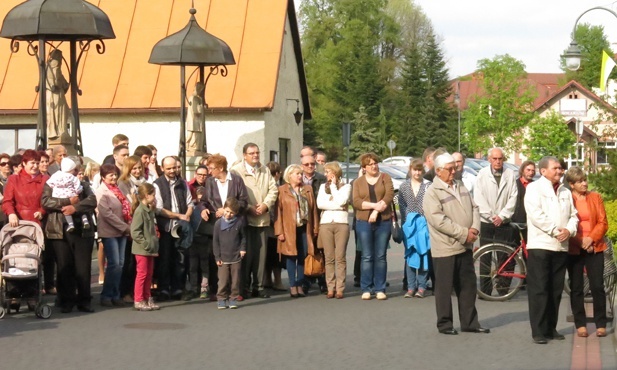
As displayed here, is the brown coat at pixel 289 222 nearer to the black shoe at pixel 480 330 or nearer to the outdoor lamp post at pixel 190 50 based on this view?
the black shoe at pixel 480 330

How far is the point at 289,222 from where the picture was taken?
53.7 feet

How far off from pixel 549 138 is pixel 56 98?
4411 centimetres

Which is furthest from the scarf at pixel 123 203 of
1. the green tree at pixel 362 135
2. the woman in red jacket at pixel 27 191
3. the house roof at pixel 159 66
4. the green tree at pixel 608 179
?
the green tree at pixel 362 135

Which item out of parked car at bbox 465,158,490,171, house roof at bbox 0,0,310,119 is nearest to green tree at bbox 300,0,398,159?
parked car at bbox 465,158,490,171

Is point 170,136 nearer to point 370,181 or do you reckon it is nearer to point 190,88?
point 190,88

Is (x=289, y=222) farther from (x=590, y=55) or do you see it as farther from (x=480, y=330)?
(x=590, y=55)

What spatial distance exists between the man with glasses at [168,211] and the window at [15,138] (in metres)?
27.1

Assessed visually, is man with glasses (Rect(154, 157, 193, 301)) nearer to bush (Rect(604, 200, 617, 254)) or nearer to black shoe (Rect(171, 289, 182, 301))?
black shoe (Rect(171, 289, 182, 301))

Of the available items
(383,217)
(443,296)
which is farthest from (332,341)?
(383,217)

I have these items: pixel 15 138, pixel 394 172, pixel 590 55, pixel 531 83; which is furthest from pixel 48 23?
pixel 590 55

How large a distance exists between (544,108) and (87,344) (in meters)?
102

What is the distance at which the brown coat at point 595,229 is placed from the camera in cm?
1225

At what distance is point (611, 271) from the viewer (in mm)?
13500

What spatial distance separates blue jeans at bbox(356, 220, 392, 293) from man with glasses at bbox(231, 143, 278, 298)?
1238 millimetres
